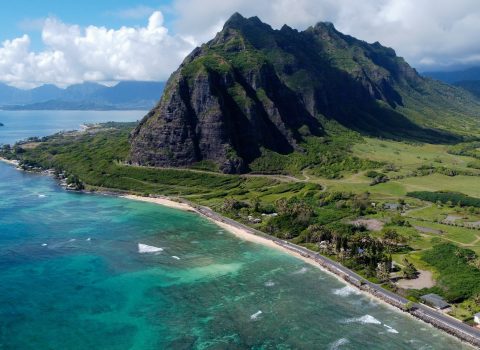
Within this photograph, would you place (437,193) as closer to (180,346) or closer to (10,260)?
(180,346)

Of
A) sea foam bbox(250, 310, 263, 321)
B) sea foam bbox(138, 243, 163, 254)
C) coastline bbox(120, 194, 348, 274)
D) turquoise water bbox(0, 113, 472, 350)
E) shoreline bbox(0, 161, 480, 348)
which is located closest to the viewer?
turquoise water bbox(0, 113, 472, 350)

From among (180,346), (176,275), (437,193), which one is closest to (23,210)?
(176,275)

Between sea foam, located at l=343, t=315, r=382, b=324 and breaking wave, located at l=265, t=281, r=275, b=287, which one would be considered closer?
sea foam, located at l=343, t=315, r=382, b=324

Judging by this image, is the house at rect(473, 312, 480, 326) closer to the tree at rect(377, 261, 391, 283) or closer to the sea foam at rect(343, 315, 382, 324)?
the sea foam at rect(343, 315, 382, 324)

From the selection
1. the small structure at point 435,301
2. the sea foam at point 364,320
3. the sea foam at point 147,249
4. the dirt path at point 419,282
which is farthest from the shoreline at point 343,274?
the sea foam at point 147,249

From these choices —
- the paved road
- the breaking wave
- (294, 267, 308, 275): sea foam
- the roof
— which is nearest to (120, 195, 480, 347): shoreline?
the paved road

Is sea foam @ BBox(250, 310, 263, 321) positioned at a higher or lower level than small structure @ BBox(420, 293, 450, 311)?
lower

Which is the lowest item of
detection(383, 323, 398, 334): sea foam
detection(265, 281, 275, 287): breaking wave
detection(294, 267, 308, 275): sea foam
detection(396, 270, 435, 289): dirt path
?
detection(265, 281, 275, 287): breaking wave

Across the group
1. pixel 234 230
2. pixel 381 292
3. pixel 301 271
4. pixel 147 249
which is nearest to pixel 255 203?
pixel 234 230
